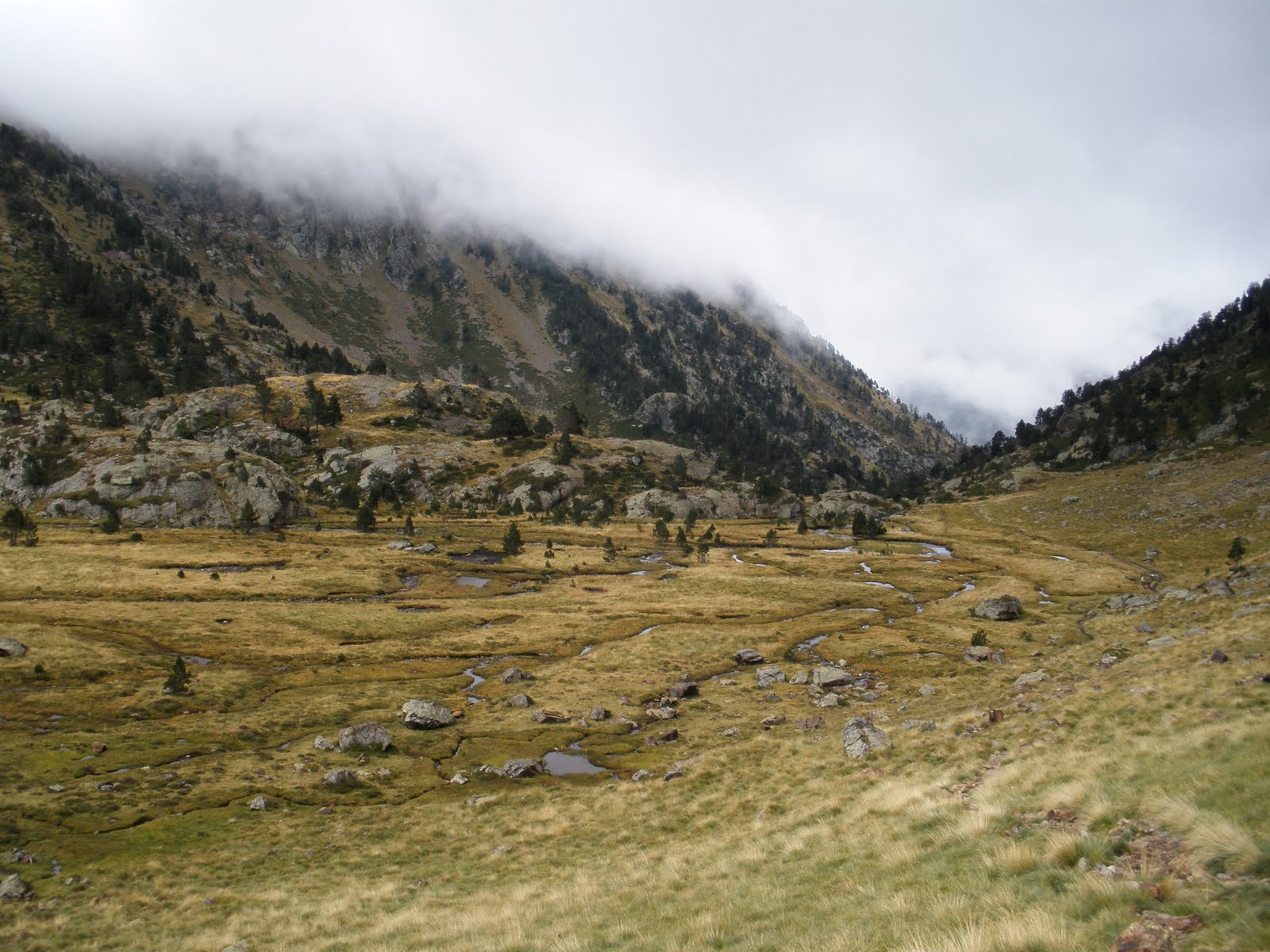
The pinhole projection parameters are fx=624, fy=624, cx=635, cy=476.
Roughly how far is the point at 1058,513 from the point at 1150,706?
157250mm

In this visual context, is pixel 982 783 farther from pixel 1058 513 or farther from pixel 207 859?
pixel 1058 513

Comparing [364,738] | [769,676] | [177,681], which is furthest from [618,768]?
[177,681]

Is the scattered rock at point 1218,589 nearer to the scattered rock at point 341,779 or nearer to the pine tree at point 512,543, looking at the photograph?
the scattered rock at point 341,779

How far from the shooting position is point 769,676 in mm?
58406

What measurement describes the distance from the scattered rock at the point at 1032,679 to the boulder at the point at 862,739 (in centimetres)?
1254

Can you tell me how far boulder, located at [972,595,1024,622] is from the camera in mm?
77750

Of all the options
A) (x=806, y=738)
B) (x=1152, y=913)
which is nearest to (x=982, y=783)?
(x=1152, y=913)

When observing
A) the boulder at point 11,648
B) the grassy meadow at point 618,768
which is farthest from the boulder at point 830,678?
the boulder at point 11,648

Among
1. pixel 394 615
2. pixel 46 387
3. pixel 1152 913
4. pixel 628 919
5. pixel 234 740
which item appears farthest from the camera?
pixel 46 387

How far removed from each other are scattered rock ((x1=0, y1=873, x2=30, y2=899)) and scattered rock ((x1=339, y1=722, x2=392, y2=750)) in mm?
18682

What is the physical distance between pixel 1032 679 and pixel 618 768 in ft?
94.1

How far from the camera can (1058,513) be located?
158375 mm

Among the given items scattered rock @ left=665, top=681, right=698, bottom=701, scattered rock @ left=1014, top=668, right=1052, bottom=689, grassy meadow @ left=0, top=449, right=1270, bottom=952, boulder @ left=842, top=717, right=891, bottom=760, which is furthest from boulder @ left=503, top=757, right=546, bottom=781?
scattered rock @ left=1014, top=668, right=1052, bottom=689

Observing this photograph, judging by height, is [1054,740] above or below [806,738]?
above
